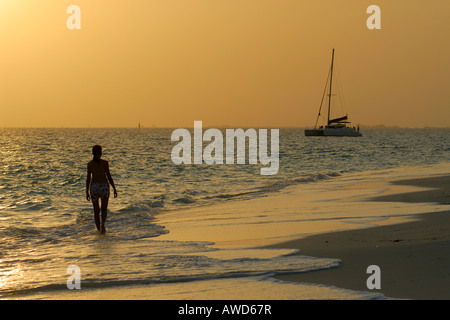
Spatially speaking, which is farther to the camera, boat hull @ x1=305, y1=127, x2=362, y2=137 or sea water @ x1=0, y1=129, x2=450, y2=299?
boat hull @ x1=305, y1=127, x2=362, y2=137

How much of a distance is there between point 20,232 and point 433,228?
30.7 ft

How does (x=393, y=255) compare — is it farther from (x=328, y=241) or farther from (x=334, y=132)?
(x=334, y=132)

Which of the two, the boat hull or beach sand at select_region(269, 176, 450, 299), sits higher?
beach sand at select_region(269, 176, 450, 299)

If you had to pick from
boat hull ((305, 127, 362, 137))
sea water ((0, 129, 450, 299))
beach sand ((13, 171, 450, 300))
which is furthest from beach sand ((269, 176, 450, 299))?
boat hull ((305, 127, 362, 137))

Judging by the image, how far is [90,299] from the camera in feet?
22.8

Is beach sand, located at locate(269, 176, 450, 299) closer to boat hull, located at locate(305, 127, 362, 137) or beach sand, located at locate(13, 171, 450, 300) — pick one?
beach sand, located at locate(13, 171, 450, 300)

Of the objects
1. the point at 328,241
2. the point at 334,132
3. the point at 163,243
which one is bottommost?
the point at 334,132

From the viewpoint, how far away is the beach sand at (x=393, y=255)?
6.95 metres

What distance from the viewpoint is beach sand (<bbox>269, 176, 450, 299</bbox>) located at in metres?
6.95

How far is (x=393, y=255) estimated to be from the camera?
859 centimetres

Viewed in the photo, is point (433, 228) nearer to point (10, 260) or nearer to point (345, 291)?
point (345, 291)

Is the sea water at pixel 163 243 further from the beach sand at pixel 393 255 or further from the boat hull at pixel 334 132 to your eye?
the boat hull at pixel 334 132

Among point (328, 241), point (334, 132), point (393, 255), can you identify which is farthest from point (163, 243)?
point (334, 132)
